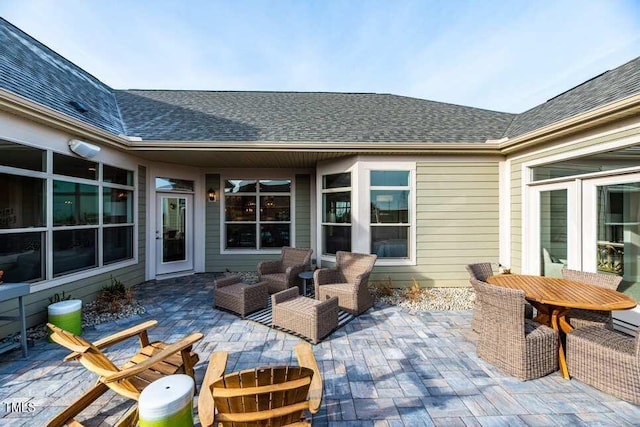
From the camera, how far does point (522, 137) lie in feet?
15.8

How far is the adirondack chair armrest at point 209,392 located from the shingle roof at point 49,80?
458 cm

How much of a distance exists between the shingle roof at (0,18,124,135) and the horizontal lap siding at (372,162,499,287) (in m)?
6.43

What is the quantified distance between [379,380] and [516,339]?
1450 millimetres

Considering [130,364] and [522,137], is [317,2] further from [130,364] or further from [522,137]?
[130,364]

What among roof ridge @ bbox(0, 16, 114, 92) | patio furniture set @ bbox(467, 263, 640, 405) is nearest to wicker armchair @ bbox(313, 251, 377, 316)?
patio furniture set @ bbox(467, 263, 640, 405)

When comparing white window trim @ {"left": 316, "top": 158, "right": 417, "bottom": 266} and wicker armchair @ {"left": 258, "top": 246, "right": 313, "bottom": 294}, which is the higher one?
white window trim @ {"left": 316, "top": 158, "right": 417, "bottom": 266}

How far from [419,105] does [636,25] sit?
417 cm

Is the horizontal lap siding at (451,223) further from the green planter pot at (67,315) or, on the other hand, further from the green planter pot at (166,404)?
the green planter pot at (67,315)

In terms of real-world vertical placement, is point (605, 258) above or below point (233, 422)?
above

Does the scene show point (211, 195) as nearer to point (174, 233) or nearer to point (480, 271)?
point (174, 233)

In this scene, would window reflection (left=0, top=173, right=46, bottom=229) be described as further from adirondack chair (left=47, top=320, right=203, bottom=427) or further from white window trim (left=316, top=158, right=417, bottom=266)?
white window trim (left=316, top=158, right=417, bottom=266)

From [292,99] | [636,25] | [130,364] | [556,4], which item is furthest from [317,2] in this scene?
[130,364]

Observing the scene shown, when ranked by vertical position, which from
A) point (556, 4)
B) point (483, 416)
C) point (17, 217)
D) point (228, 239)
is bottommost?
point (483, 416)

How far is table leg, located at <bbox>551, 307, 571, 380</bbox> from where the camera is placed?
8.93 feet
